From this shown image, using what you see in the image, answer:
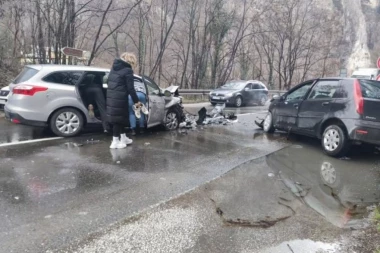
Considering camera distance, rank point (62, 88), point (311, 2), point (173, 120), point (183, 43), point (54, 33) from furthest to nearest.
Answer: point (311, 2) < point (183, 43) < point (54, 33) < point (173, 120) < point (62, 88)

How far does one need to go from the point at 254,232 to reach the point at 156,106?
5162 mm

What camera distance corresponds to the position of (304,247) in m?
3.18

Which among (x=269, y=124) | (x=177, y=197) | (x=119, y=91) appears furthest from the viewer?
(x=269, y=124)

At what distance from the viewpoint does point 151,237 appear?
3229mm

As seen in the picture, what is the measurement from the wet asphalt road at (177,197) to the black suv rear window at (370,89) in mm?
1285

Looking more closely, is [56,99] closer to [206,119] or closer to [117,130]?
[117,130]

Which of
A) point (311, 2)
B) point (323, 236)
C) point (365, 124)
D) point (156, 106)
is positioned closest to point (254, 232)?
point (323, 236)

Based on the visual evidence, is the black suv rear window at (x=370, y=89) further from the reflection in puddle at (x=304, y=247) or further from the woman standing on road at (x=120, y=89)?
the woman standing on road at (x=120, y=89)

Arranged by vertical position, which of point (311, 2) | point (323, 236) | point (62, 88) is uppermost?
point (311, 2)

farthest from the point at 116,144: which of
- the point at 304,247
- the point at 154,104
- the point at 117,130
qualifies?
the point at 304,247

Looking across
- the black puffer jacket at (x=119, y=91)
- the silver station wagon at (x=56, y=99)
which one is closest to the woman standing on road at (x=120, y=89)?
the black puffer jacket at (x=119, y=91)

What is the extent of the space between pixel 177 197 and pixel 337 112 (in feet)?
13.6

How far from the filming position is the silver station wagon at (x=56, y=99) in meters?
6.98

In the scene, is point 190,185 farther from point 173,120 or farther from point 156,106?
point 173,120
